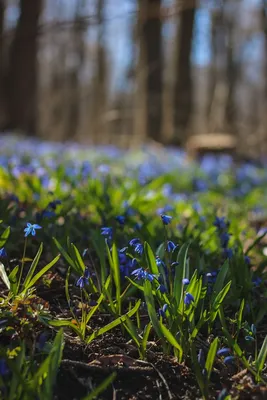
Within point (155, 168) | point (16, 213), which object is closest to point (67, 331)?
point (16, 213)

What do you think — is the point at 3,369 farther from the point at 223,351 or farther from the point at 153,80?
the point at 153,80

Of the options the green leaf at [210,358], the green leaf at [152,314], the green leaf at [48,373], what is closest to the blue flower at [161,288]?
the green leaf at [152,314]

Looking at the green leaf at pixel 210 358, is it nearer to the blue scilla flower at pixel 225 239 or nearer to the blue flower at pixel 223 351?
the blue flower at pixel 223 351

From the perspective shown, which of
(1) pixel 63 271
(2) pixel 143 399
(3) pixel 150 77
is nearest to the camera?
(2) pixel 143 399

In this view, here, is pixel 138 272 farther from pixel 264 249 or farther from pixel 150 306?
pixel 264 249

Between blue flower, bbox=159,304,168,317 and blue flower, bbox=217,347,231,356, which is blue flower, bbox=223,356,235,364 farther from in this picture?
blue flower, bbox=159,304,168,317

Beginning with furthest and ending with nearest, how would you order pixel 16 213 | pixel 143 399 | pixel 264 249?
pixel 264 249, pixel 16 213, pixel 143 399

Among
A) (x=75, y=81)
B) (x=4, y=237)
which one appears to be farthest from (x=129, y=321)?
(x=75, y=81)

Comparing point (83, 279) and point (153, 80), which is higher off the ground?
point (153, 80)
